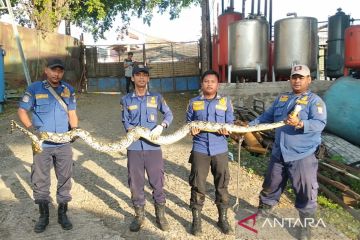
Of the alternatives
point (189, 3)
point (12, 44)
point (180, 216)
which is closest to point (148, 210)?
point (180, 216)

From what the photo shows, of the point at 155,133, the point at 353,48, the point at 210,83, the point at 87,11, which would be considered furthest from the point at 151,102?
the point at 87,11

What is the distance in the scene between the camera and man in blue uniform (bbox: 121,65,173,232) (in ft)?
13.7

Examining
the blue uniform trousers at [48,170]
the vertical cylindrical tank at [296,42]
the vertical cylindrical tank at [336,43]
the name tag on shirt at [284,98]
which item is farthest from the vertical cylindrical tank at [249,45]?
the blue uniform trousers at [48,170]

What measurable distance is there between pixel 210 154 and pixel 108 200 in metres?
1.94

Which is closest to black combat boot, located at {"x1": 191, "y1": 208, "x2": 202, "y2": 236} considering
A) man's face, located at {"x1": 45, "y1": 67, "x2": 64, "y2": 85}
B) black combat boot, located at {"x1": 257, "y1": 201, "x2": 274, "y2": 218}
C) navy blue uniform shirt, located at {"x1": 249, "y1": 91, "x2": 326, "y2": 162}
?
black combat boot, located at {"x1": 257, "y1": 201, "x2": 274, "y2": 218}

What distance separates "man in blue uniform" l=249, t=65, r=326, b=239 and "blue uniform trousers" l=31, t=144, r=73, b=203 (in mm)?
2418

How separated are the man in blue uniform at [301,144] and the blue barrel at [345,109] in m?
4.27

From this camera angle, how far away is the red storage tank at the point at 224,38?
11180mm

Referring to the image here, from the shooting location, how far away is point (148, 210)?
482 cm

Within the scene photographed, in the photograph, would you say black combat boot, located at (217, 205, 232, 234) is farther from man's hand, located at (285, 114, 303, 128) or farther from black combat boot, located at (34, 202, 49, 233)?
black combat boot, located at (34, 202, 49, 233)

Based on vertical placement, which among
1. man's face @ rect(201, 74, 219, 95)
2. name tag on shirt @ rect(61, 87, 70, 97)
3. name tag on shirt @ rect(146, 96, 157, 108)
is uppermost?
man's face @ rect(201, 74, 219, 95)

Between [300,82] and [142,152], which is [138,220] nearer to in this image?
[142,152]

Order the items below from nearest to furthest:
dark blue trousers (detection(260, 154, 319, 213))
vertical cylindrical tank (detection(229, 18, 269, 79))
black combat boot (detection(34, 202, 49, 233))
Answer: dark blue trousers (detection(260, 154, 319, 213))
black combat boot (detection(34, 202, 49, 233))
vertical cylindrical tank (detection(229, 18, 269, 79))

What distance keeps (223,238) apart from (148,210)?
1208 millimetres
